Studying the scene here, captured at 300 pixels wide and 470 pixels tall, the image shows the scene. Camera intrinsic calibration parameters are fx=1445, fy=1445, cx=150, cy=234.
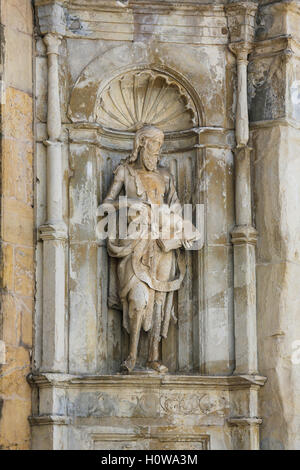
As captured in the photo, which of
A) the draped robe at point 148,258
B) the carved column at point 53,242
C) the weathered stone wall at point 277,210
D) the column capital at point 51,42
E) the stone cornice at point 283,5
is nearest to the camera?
the carved column at point 53,242

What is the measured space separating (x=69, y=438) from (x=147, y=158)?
2945 millimetres

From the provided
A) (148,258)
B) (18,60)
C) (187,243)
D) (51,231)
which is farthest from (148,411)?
(18,60)

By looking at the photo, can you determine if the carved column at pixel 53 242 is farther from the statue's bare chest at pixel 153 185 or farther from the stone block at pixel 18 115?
the statue's bare chest at pixel 153 185

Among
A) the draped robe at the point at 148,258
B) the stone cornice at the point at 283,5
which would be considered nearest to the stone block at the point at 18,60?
the draped robe at the point at 148,258

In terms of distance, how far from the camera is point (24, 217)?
1432 cm

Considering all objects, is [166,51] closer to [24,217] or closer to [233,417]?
[24,217]

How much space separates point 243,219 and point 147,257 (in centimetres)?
107

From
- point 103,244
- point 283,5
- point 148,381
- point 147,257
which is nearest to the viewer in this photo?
point 148,381

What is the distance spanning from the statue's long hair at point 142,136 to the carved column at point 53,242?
793mm

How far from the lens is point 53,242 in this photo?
1432 cm

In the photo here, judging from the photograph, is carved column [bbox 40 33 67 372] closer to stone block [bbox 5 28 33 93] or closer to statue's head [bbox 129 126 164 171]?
stone block [bbox 5 28 33 93]

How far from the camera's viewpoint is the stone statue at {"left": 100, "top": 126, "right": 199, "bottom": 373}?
47.4 feet

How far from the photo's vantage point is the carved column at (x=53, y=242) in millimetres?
14164

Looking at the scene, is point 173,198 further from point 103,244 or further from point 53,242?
point 53,242
